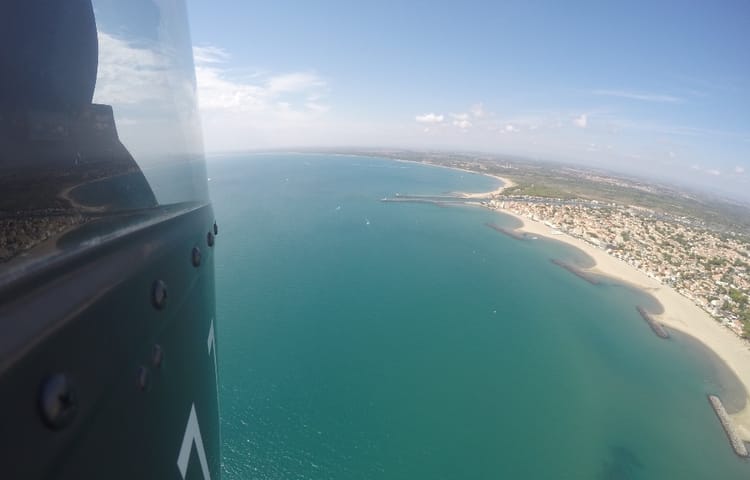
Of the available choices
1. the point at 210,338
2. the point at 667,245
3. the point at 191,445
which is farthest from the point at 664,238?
the point at 191,445

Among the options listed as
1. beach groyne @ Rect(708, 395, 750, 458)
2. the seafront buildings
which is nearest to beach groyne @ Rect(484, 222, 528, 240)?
the seafront buildings

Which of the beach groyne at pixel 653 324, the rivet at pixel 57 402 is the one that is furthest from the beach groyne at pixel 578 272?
the rivet at pixel 57 402

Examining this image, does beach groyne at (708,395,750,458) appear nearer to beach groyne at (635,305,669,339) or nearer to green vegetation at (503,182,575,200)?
beach groyne at (635,305,669,339)

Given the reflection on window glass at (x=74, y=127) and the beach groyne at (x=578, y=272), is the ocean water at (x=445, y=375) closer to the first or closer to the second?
the beach groyne at (x=578, y=272)

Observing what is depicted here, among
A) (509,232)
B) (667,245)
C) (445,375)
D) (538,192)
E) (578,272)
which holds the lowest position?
(445,375)

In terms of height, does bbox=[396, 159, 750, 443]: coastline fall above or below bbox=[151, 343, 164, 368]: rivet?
below

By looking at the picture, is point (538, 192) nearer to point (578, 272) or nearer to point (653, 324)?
point (578, 272)
